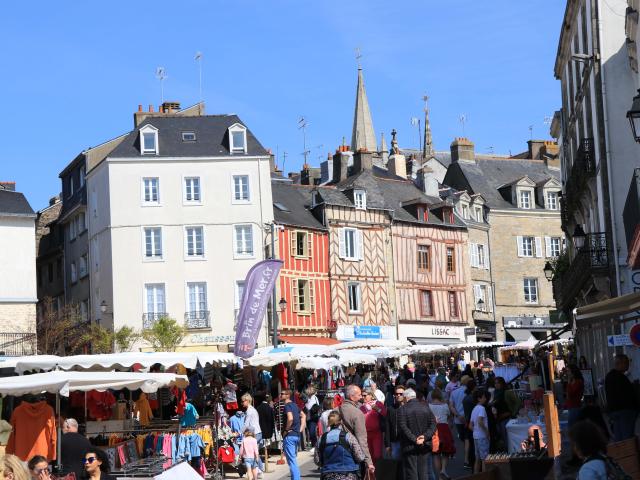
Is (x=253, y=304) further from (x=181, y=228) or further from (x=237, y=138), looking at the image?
(x=237, y=138)

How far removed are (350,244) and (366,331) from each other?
401 cm

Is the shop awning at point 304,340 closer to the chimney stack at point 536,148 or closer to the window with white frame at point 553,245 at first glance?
the window with white frame at point 553,245

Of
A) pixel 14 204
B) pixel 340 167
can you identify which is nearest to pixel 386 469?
pixel 14 204

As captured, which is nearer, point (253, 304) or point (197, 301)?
point (253, 304)

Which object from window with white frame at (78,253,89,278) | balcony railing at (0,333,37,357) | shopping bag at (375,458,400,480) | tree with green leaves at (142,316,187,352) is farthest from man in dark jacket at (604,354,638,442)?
window with white frame at (78,253,89,278)

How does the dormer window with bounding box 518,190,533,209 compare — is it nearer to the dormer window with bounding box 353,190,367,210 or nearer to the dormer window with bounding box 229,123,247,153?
the dormer window with bounding box 353,190,367,210

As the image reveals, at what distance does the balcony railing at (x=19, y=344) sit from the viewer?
41.2 m

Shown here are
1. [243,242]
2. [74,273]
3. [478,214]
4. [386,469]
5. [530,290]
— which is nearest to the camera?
[386,469]

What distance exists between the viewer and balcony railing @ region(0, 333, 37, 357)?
41231 millimetres

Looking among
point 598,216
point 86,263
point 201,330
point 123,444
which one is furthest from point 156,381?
point 86,263

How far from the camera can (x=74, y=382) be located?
14984 mm

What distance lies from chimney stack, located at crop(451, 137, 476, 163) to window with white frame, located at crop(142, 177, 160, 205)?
22.0 meters

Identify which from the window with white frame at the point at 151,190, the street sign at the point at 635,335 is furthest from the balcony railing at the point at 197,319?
the street sign at the point at 635,335

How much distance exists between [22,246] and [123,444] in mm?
29719
